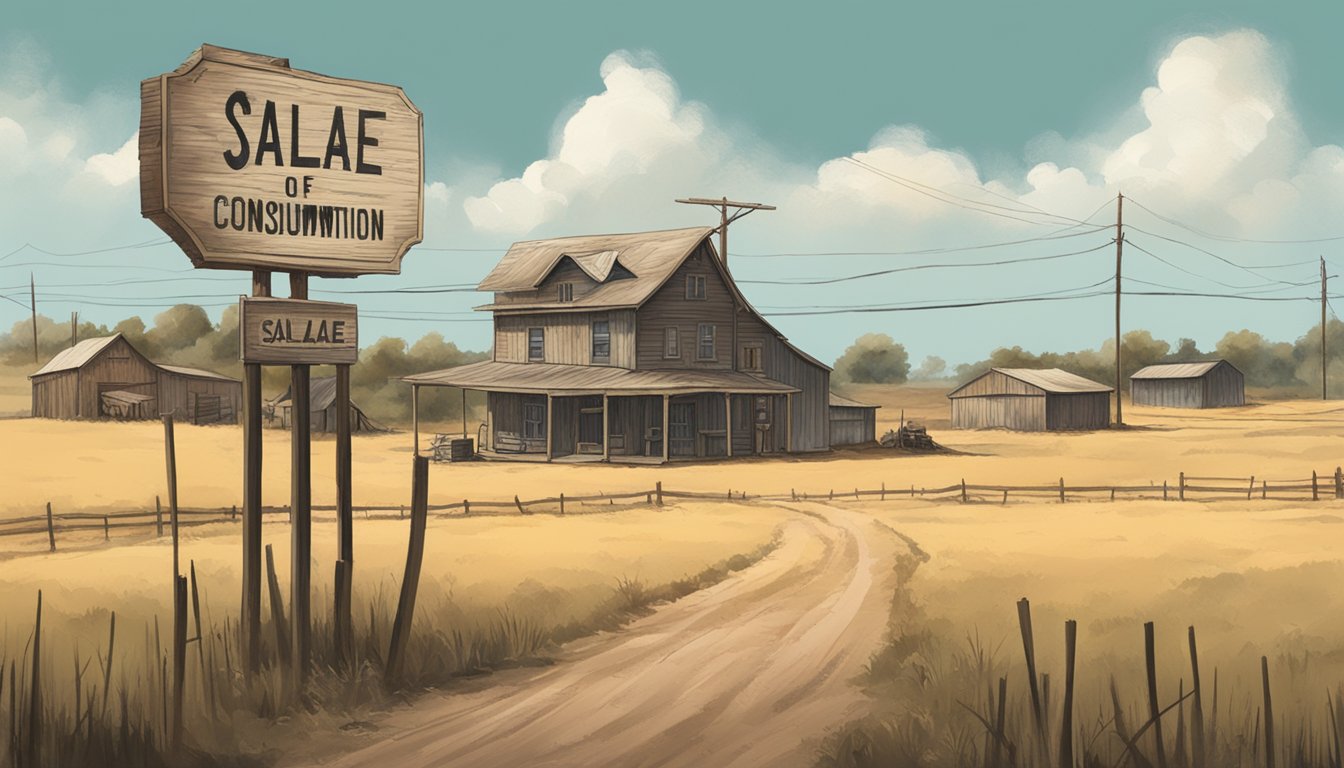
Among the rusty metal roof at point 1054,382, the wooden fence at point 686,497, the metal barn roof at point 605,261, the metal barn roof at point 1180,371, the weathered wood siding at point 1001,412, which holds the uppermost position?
the metal barn roof at point 605,261

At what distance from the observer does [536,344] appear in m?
49.6

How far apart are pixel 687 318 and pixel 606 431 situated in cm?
669

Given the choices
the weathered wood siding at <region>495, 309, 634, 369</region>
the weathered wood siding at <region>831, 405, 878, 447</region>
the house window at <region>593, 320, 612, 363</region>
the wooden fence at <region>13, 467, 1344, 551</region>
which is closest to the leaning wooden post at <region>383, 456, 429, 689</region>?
the wooden fence at <region>13, 467, 1344, 551</region>

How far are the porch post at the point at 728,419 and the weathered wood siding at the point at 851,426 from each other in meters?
7.98

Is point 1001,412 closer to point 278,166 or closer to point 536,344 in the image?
point 536,344

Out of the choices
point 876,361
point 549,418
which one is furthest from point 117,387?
point 876,361

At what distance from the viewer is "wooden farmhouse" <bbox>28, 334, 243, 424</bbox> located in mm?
69625

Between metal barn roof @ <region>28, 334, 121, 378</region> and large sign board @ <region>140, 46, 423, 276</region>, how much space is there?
67.4 meters

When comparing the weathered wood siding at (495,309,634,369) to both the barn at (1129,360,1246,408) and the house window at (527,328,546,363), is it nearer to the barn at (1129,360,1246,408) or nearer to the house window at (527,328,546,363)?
the house window at (527,328,546,363)

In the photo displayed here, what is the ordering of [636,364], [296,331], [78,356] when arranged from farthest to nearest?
[78,356]
[636,364]
[296,331]

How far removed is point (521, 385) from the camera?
45031mm

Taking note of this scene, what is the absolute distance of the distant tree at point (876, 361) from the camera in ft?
484

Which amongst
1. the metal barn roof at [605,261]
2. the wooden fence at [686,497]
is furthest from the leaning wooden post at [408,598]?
the metal barn roof at [605,261]

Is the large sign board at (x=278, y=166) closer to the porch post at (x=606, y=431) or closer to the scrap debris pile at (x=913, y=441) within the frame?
the porch post at (x=606, y=431)
